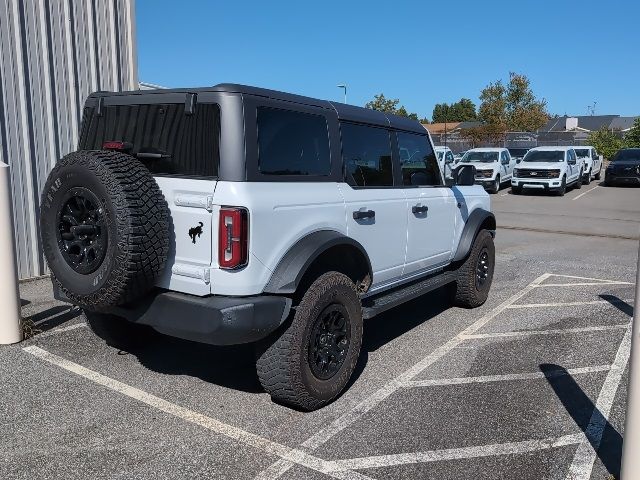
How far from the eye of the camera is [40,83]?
7430 mm

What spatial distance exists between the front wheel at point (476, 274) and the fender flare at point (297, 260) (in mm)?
2670

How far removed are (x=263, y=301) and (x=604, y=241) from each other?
34.1 feet

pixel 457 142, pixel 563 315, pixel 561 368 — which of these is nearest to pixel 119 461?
pixel 561 368

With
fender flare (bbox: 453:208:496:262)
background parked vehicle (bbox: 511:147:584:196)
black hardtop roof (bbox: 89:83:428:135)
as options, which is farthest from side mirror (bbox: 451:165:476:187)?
background parked vehicle (bbox: 511:147:584:196)

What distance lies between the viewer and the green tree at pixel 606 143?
43.1 metres

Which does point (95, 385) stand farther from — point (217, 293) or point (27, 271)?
point (27, 271)

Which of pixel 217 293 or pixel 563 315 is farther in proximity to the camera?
pixel 563 315

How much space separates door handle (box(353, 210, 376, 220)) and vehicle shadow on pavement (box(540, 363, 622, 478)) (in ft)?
6.03

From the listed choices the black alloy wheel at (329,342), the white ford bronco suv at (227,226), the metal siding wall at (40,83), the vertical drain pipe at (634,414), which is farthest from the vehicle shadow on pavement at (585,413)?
the metal siding wall at (40,83)

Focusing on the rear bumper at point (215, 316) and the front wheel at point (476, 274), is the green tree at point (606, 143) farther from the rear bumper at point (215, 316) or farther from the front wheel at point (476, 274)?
the rear bumper at point (215, 316)

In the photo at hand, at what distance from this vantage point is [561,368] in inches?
185

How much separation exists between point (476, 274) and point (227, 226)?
3.73 m

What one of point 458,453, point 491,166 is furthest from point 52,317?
point 491,166

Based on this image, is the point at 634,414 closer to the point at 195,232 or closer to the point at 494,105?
the point at 195,232
